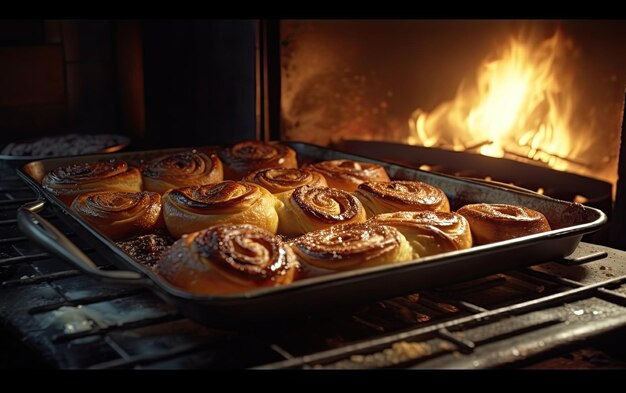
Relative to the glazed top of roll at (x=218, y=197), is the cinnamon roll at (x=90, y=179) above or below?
below

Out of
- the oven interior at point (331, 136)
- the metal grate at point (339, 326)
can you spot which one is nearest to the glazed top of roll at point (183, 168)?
the oven interior at point (331, 136)

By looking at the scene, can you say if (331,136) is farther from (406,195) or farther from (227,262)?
(227,262)

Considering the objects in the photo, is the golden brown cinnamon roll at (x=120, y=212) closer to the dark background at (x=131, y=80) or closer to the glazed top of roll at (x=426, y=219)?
the glazed top of roll at (x=426, y=219)

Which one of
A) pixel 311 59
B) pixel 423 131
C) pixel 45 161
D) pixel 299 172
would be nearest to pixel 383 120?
pixel 423 131

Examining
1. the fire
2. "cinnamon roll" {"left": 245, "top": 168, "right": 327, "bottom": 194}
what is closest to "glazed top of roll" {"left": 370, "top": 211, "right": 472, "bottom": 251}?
"cinnamon roll" {"left": 245, "top": 168, "right": 327, "bottom": 194}

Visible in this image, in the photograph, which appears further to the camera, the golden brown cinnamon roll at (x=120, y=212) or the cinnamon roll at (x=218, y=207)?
the golden brown cinnamon roll at (x=120, y=212)

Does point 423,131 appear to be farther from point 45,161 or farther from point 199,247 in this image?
point 199,247

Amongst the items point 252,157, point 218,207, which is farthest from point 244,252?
point 252,157
